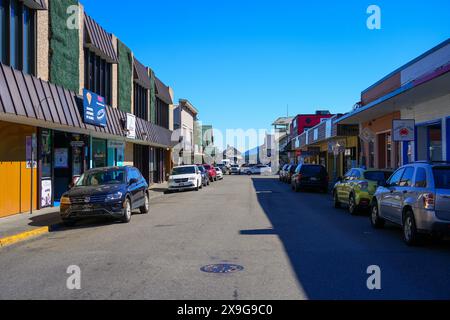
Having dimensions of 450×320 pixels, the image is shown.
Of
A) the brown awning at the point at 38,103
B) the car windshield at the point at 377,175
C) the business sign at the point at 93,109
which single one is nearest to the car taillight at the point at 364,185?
the car windshield at the point at 377,175

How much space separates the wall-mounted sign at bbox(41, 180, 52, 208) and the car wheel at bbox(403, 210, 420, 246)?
12824 mm

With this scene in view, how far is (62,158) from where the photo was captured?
783 inches

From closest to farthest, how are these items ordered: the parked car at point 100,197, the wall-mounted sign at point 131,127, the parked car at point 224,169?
the parked car at point 100,197
the wall-mounted sign at point 131,127
the parked car at point 224,169

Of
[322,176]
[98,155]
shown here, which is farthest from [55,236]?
[322,176]

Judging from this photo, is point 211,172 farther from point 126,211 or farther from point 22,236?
point 22,236

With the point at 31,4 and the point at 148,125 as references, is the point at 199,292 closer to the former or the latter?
the point at 31,4

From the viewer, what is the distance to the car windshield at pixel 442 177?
9.03 meters

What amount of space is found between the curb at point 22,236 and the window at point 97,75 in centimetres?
1051

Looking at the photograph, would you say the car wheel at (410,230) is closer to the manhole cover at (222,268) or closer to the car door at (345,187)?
the manhole cover at (222,268)

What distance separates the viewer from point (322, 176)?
1113 inches

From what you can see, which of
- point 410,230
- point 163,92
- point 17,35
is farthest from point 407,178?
point 163,92

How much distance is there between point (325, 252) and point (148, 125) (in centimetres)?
2535

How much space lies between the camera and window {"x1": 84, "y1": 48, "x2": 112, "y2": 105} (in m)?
22.0

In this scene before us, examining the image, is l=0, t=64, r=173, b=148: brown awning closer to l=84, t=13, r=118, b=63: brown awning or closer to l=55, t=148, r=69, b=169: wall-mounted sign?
l=55, t=148, r=69, b=169: wall-mounted sign
